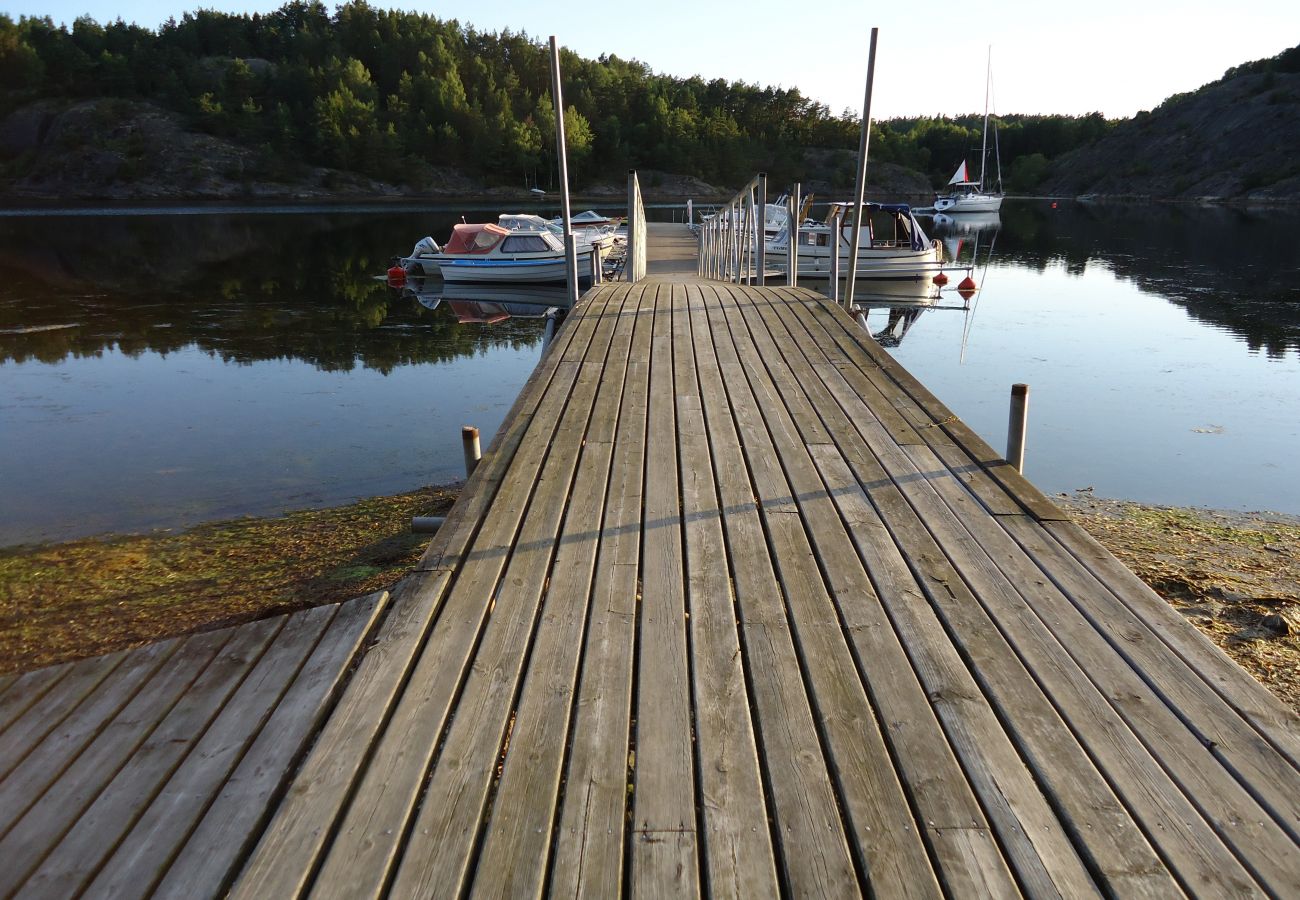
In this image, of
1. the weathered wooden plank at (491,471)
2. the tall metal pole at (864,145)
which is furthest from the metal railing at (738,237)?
the weathered wooden plank at (491,471)

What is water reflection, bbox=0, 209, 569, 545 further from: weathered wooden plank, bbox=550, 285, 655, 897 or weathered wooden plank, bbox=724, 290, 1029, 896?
weathered wooden plank, bbox=724, 290, 1029, 896

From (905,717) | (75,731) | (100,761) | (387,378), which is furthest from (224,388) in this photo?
Result: (905,717)

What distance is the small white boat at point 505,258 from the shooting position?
23625 mm

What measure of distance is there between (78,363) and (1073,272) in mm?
25401

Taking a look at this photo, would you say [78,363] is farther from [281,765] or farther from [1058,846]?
[1058,846]

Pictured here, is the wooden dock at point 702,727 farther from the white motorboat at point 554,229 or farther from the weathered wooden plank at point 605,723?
the white motorboat at point 554,229

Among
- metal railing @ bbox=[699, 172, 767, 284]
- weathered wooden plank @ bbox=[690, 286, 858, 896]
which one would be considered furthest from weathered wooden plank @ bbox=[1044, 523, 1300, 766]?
metal railing @ bbox=[699, 172, 767, 284]

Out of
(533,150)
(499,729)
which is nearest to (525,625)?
(499,729)

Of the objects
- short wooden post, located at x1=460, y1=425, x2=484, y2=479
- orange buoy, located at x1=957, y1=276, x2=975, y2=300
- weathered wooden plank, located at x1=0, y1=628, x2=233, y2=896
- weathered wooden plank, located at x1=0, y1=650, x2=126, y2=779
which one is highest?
short wooden post, located at x1=460, y1=425, x2=484, y2=479

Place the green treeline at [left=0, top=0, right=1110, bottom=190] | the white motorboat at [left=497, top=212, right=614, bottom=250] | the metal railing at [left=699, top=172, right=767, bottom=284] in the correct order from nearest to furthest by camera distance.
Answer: the metal railing at [left=699, top=172, right=767, bottom=284]
the white motorboat at [left=497, top=212, right=614, bottom=250]
the green treeline at [left=0, top=0, right=1110, bottom=190]

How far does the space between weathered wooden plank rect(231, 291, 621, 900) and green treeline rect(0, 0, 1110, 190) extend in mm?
81100

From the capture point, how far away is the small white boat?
77.5ft

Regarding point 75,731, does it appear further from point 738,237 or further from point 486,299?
point 486,299

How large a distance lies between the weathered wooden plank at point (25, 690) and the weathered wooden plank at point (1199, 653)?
4168 mm
